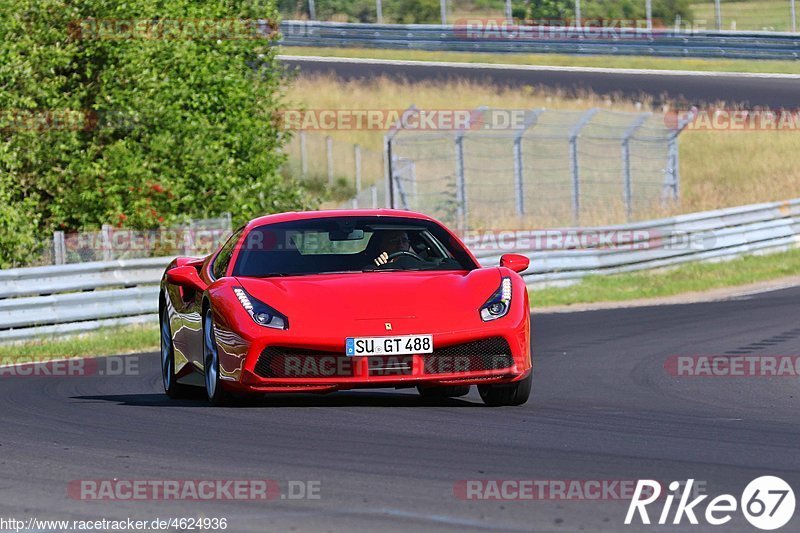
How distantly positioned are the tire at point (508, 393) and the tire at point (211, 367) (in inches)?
60.9

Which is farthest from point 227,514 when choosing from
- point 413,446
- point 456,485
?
point 413,446

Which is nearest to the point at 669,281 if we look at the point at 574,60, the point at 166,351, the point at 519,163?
the point at 519,163

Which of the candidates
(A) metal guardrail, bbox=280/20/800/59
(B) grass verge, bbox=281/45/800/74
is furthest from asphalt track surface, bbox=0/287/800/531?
(B) grass verge, bbox=281/45/800/74

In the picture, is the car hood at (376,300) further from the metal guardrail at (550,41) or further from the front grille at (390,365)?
the metal guardrail at (550,41)

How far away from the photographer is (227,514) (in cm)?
559

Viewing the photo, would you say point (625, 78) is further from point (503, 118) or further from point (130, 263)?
point (130, 263)

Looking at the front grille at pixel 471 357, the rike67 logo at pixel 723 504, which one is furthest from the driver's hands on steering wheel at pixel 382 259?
the rike67 logo at pixel 723 504

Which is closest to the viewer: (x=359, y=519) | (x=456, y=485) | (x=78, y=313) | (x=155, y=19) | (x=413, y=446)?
(x=359, y=519)

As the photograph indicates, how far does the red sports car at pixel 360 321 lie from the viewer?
866cm

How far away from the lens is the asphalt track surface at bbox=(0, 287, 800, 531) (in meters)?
5.63

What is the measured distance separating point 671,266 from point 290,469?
19146mm

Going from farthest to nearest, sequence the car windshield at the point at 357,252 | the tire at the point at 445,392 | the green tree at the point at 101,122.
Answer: the green tree at the point at 101,122 < the tire at the point at 445,392 < the car windshield at the point at 357,252

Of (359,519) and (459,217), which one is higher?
(359,519)

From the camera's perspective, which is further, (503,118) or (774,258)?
(503,118)
